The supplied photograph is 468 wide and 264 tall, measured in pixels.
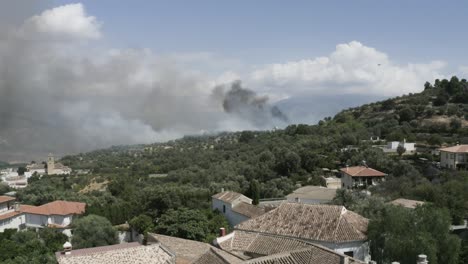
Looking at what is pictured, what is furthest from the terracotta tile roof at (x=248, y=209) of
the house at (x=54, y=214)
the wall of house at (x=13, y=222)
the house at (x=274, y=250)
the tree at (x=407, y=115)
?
the tree at (x=407, y=115)

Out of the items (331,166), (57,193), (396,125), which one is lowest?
(57,193)

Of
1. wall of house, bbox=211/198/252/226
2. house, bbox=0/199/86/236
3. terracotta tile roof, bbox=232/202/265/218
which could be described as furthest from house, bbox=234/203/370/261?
house, bbox=0/199/86/236

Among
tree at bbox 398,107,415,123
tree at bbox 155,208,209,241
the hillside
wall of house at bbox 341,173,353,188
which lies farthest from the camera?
tree at bbox 398,107,415,123

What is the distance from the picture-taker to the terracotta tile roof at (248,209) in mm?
30188

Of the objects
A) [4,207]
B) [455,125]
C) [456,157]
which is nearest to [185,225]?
[4,207]

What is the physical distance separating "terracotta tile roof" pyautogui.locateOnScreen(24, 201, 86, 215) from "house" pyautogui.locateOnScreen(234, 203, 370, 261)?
1132 inches

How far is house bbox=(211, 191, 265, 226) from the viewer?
1225 inches

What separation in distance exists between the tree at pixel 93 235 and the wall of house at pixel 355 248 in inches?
722

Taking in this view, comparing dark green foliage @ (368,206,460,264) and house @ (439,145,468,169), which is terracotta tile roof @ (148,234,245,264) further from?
house @ (439,145,468,169)

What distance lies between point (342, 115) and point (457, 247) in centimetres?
7647

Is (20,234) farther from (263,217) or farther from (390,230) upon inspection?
(390,230)

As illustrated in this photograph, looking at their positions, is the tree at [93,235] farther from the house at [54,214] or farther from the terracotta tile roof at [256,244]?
the terracotta tile roof at [256,244]

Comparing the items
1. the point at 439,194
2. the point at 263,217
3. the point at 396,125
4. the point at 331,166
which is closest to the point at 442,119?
the point at 396,125

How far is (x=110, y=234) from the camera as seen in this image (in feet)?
108
